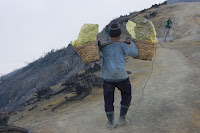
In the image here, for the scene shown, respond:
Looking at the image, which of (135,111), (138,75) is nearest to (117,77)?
(135,111)

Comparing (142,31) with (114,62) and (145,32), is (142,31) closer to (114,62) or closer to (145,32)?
(145,32)

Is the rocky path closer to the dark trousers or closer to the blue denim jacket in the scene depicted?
the dark trousers

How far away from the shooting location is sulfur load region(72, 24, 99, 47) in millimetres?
3188

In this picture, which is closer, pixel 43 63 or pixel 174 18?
pixel 174 18

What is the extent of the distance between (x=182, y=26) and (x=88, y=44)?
1783cm

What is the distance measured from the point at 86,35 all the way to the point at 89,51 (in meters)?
0.35

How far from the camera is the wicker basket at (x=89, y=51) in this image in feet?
10.0

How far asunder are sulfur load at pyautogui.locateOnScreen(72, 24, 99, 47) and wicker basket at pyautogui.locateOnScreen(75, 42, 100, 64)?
0.39 ft

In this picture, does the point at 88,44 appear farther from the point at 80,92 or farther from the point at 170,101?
the point at 80,92

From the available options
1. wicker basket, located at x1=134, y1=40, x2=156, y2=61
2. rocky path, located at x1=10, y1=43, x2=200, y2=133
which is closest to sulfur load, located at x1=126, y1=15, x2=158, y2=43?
wicker basket, located at x1=134, y1=40, x2=156, y2=61

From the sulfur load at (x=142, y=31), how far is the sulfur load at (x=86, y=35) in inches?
27.8

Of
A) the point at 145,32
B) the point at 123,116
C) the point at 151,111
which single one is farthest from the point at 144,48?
the point at 151,111

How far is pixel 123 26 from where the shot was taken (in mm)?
21812

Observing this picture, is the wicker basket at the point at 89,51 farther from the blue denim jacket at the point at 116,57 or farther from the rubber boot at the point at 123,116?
the rubber boot at the point at 123,116
